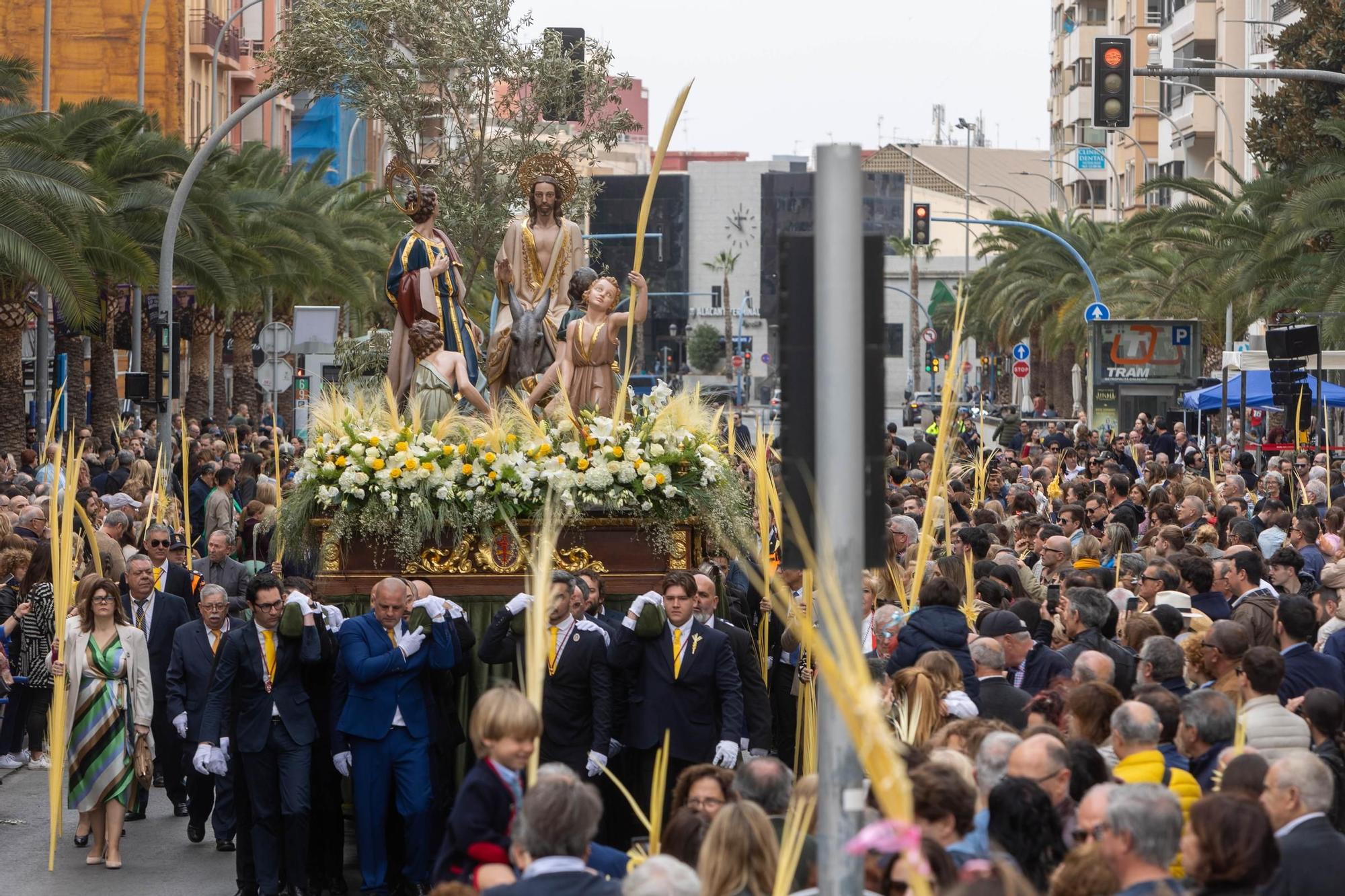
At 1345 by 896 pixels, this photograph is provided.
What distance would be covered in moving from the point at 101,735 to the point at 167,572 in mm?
2463

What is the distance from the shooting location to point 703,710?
1034cm

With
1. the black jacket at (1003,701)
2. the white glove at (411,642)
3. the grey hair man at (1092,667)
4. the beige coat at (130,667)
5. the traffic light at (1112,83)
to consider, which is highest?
the traffic light at (1112,83)

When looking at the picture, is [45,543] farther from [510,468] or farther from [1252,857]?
[1252,857]

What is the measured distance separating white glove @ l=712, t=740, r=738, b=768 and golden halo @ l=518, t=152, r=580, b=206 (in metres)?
5.92

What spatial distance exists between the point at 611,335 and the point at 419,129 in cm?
2887

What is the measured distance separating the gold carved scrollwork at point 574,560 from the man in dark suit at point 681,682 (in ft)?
6.61

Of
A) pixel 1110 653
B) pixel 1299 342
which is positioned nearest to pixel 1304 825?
pixel 1110 653

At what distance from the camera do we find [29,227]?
81.4ft

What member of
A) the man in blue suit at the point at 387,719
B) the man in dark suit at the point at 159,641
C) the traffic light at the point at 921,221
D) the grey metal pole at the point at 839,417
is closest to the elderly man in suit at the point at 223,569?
the man in dark suit at the point at 159,641

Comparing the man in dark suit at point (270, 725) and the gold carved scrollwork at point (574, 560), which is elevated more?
the gold carved scrollwork at point (574, 560)

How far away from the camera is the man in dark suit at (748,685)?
10453 mm

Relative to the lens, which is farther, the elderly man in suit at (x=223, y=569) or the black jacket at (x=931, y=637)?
the elderly man in suit at (x=223, y=569)

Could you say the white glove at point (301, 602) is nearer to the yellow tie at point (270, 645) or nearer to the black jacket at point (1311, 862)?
the yellow tie at point (270, 645)

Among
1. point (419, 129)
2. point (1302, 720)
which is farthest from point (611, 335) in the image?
point (419, 129)
